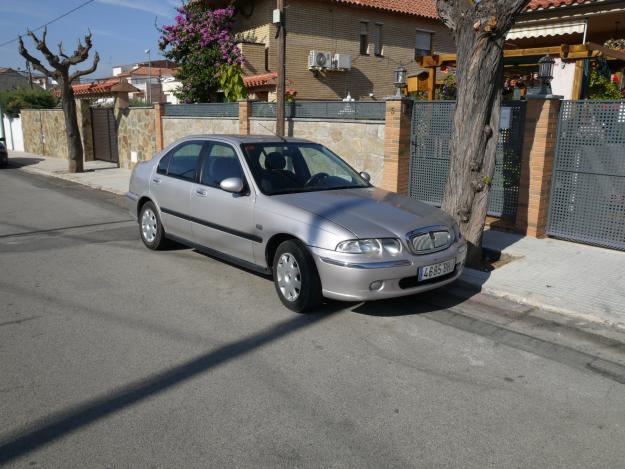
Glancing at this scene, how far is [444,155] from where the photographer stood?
955 centimetres

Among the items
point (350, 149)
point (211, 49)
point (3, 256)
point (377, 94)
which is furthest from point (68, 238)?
point (377, 94)

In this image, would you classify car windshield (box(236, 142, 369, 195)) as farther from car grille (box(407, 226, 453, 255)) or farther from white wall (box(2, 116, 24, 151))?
white wall (box(2, 116, 24, 151))

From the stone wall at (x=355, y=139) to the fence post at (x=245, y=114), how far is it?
2.08 m

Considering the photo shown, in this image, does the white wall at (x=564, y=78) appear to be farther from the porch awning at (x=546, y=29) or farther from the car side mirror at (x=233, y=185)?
the car side mirror at (x=233, y=185)

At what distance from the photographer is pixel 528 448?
125 inches

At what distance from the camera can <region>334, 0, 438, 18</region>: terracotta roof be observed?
2184 cm

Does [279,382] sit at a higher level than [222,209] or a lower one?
lower

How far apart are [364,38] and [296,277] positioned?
64.0 ft

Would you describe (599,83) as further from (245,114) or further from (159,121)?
(159,121)

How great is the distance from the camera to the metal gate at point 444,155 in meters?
8.62

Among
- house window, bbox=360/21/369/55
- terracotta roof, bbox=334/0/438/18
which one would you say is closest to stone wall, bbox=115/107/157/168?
terracotta roof, bbox=334/0/438/18

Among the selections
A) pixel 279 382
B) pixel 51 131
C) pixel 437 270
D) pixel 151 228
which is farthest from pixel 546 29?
pixel 51 131

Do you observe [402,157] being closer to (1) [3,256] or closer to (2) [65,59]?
(1) [3,256]

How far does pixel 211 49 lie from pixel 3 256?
14509mm
